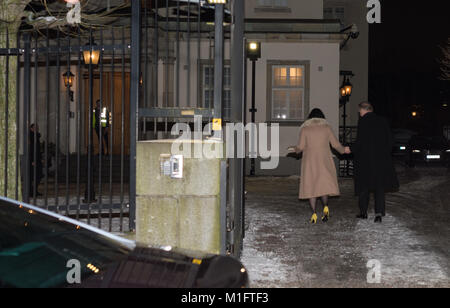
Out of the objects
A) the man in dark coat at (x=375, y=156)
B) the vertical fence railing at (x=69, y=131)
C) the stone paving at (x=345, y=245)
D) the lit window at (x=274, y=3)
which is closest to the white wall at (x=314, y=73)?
the lit window at (x=274, y=3)

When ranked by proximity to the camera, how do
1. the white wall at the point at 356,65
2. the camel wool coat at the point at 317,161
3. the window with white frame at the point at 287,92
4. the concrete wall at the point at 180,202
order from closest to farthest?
the concrete wall at the point at 180,202
the camel wool coat at the point at 317,161
the window with white frame at the point at 287,92
the white wall at the point at 356,65

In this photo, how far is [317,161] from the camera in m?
8.48

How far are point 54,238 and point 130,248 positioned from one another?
1.33 feet

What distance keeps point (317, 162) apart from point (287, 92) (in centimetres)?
1059

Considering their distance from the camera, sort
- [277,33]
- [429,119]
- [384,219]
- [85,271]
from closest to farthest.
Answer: [85,271], [384,219], [277,33], [429,119]

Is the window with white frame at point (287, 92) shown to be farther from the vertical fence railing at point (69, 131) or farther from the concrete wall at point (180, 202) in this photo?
the concrete wall at point (180, 202)

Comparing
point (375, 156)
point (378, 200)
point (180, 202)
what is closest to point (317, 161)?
point (375, 156)

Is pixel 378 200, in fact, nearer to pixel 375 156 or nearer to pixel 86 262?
pixel 375 156

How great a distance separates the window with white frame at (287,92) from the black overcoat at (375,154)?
400 inches

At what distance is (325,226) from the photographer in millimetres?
8422

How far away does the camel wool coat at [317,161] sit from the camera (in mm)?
8414
